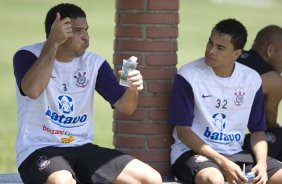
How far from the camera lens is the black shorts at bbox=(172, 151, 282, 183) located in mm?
6863

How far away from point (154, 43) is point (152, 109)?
19.1 inches

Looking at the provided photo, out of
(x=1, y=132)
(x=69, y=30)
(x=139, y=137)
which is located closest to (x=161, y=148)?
(x=139, y=137)

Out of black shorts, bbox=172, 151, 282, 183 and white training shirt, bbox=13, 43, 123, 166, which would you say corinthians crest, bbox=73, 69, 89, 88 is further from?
black shorts, bbox=172, 151, 282, 183

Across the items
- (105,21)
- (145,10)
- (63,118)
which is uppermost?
(145,10)

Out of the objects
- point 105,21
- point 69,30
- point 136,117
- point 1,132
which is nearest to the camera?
point 69,30

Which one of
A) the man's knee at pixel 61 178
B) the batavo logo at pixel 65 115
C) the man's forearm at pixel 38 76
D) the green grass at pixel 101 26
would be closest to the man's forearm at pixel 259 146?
the batavo logo at pixel 65 115

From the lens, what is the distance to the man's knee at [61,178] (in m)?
6.02

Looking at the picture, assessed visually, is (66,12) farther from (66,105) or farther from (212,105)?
(212,105)

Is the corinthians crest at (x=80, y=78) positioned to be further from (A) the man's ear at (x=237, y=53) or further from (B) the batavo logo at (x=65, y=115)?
(A) the man's ear at (x=237, y=53)

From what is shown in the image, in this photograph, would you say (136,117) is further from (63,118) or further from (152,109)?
(63,118)

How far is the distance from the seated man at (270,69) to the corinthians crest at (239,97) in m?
0.40

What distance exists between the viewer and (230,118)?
711 centimetres

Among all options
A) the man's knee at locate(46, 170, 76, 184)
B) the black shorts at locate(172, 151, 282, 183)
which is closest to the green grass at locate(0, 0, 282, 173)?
the black shorts at locate(172, 151, 282, 183)

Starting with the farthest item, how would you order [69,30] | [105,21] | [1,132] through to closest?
[105,21]
[1,132]
[69,30]
